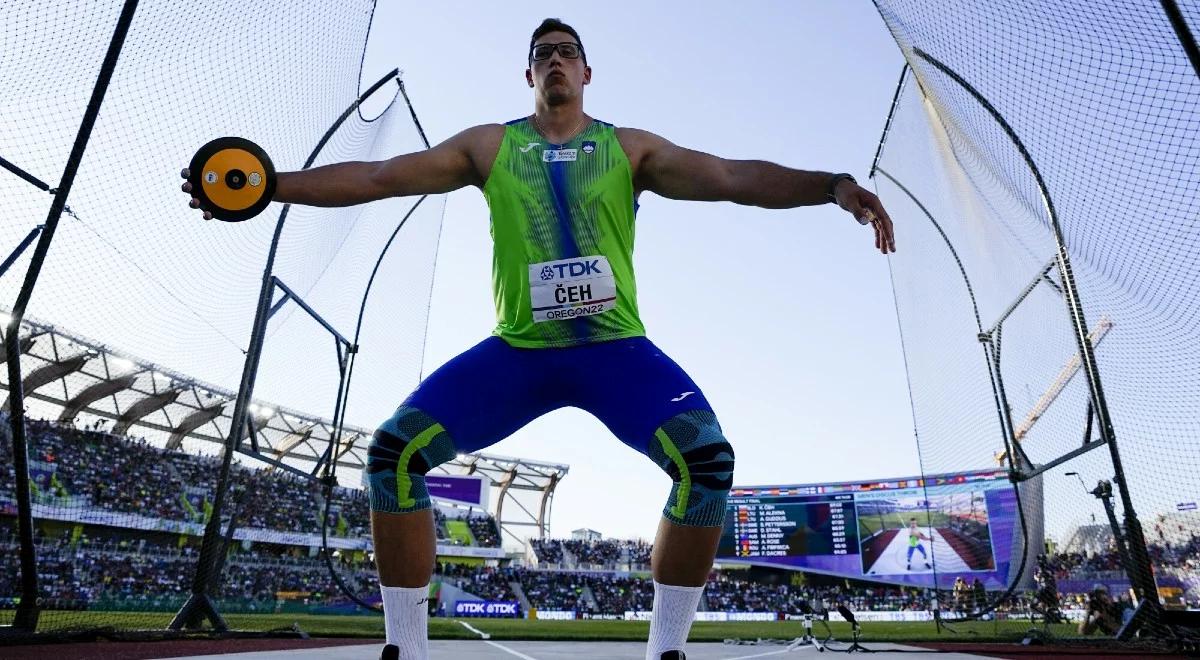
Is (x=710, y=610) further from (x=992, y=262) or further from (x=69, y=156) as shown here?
(x=69, y=156)

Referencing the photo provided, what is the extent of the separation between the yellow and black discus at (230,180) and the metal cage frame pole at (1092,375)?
7079 mm

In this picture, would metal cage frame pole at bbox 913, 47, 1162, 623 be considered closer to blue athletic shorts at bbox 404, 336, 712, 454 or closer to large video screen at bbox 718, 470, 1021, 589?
blue athletic shorts at bbox 404, 336, 712, 454

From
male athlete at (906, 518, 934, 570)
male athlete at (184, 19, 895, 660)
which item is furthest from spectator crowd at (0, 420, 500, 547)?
male athlete at (906, 518, 934, 570)

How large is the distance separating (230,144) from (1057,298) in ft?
29.7

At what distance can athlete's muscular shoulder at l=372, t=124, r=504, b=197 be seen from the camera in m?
2.80

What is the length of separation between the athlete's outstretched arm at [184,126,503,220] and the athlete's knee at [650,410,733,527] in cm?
134

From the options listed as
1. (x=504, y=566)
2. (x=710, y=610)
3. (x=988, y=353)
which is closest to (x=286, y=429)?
(x=504, y=566)

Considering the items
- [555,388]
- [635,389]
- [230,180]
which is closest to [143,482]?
[230,180]

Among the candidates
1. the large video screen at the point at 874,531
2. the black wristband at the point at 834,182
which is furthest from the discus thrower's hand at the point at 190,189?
the large video screen at the point at 874,531

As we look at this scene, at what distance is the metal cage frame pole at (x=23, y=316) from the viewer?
16.5ft

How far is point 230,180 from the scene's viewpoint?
255 centimetres

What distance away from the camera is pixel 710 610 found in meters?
43.9

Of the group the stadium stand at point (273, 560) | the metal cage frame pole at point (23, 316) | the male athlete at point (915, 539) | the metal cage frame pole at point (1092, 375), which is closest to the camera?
the metal cage frame pole at point (23, 316)

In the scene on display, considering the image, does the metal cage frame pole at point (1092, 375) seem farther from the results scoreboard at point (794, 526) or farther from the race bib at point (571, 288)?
the results scoreboard at point (794, 526)
